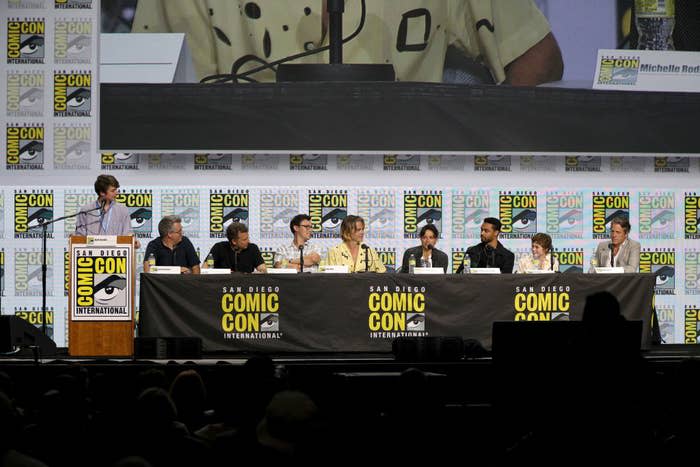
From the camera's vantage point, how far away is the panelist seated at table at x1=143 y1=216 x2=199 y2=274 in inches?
376

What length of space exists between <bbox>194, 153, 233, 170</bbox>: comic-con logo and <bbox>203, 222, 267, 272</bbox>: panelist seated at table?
5.77 ft

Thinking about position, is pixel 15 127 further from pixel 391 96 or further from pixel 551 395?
pixel 551 395

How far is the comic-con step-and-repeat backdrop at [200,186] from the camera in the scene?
1122 cm

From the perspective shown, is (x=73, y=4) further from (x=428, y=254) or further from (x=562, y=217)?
(x=562, y=217)

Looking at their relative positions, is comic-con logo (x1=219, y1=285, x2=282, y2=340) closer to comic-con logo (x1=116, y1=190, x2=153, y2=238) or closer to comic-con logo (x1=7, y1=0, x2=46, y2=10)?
comic-con logo (x1=116, y1=190, x2=153, y2=238)

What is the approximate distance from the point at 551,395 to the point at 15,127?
27.2 feet

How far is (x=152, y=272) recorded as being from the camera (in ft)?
28.5

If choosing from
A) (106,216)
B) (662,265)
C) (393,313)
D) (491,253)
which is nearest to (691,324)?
(662,265)

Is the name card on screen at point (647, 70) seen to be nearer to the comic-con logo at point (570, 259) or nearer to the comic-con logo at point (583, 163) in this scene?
the comic-con logo at point (583, 163)

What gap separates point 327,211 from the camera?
37.1ft

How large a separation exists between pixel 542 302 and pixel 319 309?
187 cm

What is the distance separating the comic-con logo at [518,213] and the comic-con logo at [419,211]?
69cm

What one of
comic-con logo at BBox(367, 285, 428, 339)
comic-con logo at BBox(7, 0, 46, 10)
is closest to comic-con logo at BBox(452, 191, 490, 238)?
comic-con logo at BBox(367, 285, 428, 339)

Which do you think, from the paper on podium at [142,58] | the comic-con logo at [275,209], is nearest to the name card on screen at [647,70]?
the comic-con logo at [275,209]
